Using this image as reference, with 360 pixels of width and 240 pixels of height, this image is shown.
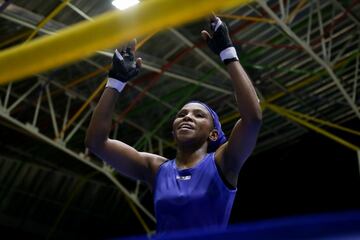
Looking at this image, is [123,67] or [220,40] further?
[123,67]

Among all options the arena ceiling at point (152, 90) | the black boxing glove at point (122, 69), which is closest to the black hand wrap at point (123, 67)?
the black boxing glove at point (122, 69)

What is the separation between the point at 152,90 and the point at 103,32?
37.4 ft

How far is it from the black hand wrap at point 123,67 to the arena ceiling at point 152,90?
5.55 metres

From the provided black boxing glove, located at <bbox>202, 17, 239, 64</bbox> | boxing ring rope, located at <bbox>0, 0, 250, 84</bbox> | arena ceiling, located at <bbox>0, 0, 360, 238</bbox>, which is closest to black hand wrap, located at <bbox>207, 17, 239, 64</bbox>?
black boxing glove, located at <bbox>202, 17, 239, 64</bbox>

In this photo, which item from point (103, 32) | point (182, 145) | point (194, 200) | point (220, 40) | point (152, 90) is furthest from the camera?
point (152, 90)

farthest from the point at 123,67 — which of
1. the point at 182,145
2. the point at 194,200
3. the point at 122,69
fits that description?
the point at 194,200

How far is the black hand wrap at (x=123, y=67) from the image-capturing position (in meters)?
3.49

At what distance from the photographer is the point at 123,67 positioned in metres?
3.51

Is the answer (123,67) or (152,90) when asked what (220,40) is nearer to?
(123,67)

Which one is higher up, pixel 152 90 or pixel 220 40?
pixel 220 40

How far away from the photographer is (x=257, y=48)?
1220cm

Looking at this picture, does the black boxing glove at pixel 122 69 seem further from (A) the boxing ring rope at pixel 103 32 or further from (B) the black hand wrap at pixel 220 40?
(A) the boxing ring rope at pixel 103 32

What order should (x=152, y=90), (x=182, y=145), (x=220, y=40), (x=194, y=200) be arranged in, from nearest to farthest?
(x=194, y=200) → (x=220, y=40) → (x=182, y=145) → (x=152, y=90)

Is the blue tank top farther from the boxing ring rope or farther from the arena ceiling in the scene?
the arena ceiling
